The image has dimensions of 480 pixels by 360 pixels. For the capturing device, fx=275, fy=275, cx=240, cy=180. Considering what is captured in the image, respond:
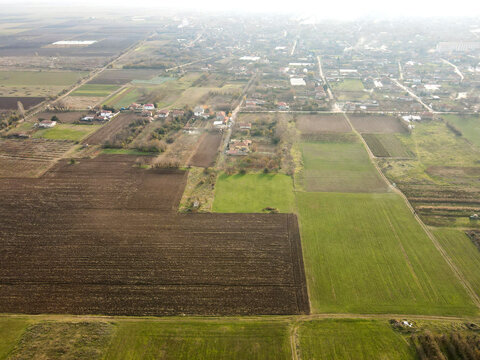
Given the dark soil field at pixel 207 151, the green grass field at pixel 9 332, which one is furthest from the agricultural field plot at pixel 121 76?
the green grass field at pixel 9 332

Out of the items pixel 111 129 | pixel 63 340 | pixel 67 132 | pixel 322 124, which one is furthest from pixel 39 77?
pixel 63 340

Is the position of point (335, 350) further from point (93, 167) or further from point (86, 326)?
point (93, 167)

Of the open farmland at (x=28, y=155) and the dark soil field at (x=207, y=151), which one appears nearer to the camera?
the open farmland at (x=28, y=155)

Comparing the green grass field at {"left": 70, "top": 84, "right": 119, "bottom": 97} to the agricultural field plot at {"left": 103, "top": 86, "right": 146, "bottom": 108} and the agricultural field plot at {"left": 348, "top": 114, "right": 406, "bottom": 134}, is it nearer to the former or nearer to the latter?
the agricultural field plot at {"left": 103, "top": 86, "right": 146, "bottom": 108}

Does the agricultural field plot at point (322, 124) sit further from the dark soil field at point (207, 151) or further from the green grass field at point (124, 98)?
the green grass field at point (124, 98)

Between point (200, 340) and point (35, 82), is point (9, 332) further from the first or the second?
point (35, 82)

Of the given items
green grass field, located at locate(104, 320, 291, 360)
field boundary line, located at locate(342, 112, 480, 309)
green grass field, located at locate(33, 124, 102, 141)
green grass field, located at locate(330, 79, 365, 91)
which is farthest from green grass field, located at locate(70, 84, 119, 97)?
field boundary line, located at locate(342, 112, 480, 309)
